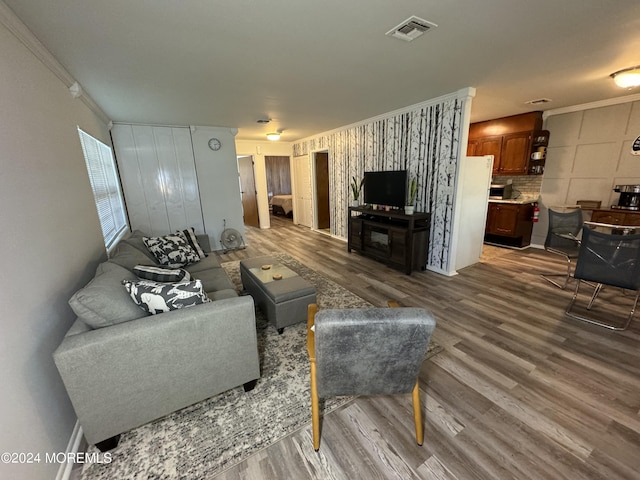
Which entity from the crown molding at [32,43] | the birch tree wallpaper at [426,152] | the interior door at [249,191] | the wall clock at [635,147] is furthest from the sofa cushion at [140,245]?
the wall clock at [635,147]

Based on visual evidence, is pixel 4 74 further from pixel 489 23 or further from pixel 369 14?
pixel 489 23

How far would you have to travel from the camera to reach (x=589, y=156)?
4.18 meters

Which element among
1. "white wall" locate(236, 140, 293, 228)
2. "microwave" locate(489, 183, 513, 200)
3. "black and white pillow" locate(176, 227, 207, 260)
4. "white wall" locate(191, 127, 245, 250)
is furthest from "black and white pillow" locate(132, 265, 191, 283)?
"microwave" locate(489, 183, 513, 200)

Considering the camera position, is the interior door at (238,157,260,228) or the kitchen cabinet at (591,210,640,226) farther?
the interior door at (238,157,260,228)

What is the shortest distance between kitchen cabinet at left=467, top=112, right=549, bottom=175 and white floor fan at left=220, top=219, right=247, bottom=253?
529 centimetres

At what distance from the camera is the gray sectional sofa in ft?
4.08

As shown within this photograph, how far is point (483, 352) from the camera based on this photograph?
2100mm

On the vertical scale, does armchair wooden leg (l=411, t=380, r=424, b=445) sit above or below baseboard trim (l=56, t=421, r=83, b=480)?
above

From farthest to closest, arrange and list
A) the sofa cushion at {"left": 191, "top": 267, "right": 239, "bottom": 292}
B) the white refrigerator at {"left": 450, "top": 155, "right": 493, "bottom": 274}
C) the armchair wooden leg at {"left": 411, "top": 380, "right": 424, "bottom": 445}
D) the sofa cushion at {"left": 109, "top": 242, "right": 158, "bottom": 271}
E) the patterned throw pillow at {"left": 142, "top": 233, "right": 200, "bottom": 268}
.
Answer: the white refrigerator at {"left": 450, "top": 155, "right": 493, "bottom": 274}, the patterned throw pillow at {"left": 142, "top": 233, "right": 200, "bottom": 268}, the sofa cushion at {"left": 191, "top": 267, "right": 239, "bottom": 292}, the sofa cushion at {"left": 109, "top": 242, "right": 158, "bottom": 271}, the armchair wooden leg at {"left": 411, "top": 380, "right": 424, "bottom": 445}

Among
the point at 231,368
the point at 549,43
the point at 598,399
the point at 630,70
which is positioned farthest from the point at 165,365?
the point at 630,70

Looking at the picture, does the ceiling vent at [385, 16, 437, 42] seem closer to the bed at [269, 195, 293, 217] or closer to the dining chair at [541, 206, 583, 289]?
the dining chair at [541, 206, 583, 289]

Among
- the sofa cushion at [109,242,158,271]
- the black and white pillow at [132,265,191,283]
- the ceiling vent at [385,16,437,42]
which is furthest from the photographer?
the sofa cushion at [109,242,158,271]

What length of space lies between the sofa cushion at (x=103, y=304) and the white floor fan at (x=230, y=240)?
3.62m

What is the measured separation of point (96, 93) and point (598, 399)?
517 cm
